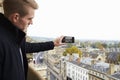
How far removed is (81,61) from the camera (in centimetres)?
249

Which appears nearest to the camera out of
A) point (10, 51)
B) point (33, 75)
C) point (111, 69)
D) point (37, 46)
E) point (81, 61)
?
point (10, 51)

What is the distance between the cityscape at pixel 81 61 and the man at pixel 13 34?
1290mm

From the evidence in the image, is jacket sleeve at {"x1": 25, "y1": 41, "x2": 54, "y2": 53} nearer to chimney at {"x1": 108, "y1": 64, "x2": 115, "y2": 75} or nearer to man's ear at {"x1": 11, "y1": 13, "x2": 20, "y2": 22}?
man's ear at {"x1": 11, "y1": 13, "x2": 20, "y2": 22}

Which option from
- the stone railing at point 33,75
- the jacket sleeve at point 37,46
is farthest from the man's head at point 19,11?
the jacket sleeve at point 37,46

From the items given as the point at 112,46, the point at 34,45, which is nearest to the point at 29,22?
the point at 34,45

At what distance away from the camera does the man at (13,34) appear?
814mm

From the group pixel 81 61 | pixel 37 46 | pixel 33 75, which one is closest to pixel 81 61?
pixel 81 61

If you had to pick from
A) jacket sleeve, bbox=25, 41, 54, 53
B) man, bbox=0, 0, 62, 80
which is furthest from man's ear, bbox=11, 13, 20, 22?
jacket sleeve, bbox=25, 41, 54, 53

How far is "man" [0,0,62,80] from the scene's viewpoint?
0.81m

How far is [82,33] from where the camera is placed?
2.39 metres

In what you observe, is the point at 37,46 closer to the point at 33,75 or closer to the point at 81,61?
the point at 33,75

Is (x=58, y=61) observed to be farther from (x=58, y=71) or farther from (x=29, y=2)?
(x=29, y=2)

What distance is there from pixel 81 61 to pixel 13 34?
167 centimetres

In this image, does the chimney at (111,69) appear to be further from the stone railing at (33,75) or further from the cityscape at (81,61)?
the stone railing at (33,75)
